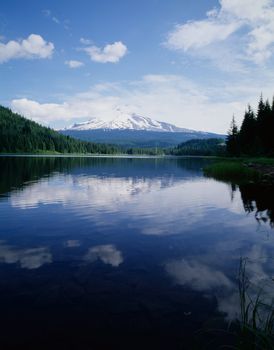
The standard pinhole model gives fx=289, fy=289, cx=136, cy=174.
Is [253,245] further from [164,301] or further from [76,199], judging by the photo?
[76,199]

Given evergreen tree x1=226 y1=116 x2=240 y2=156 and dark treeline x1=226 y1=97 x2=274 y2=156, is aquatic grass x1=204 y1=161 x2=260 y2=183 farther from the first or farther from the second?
evergreen tree x1=226 y1=116 x2=240 y2=156

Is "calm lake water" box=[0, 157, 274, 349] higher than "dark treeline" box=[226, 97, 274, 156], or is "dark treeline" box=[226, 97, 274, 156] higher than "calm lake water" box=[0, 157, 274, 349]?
"dark treeline" box=[226, 97, 274, 156]

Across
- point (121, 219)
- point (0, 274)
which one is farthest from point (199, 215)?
point (0, 274)

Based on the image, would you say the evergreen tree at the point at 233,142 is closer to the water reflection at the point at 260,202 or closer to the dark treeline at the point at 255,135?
the dark treeline at the point at 255,135

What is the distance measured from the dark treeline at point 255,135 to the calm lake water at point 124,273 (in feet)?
212

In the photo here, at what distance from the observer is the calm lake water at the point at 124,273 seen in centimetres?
871

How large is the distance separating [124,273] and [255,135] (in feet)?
296

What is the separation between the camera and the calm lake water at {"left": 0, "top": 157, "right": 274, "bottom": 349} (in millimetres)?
8711

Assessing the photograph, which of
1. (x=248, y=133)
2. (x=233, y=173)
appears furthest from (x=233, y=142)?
(x=233, y=173)

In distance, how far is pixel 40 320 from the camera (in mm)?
9203

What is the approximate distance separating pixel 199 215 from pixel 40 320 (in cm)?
1841

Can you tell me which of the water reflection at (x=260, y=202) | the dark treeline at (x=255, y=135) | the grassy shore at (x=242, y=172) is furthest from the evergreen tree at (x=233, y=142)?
the water reflection at (x=260, y=202)

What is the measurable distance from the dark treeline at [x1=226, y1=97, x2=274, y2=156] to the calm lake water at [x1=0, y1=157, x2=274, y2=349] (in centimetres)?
6460

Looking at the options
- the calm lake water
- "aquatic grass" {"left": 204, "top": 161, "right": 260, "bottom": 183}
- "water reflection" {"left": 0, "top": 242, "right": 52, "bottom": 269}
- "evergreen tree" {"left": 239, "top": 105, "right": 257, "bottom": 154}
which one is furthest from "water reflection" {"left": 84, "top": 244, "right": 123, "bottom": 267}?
"evergreen tree" {"left": 239, "top": 105, "right": 257, "bottom": 154}
